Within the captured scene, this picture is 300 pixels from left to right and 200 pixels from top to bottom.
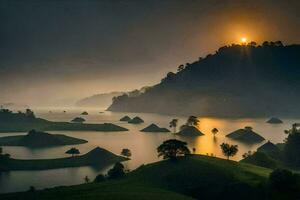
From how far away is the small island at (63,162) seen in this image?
148250mm

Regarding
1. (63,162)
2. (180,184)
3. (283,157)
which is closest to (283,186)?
(180,184)

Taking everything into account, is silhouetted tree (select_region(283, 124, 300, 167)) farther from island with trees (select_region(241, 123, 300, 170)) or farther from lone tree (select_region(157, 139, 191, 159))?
lone tree (select_region(157, 139, 191, 159))

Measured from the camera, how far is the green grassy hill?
87.7 m

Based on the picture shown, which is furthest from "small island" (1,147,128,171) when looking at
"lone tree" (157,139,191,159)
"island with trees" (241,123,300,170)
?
"island with trees" (241,123,300,170)

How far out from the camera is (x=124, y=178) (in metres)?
111

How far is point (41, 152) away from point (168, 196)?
396 feet

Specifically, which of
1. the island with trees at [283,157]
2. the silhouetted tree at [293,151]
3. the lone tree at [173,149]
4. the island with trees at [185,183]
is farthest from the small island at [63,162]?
the silhouetted tree at [293,151]

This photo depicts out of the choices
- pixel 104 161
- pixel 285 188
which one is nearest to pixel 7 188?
pixel 104 161

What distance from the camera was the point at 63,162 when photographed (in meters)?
154

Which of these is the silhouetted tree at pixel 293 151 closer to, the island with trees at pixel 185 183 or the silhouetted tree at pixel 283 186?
the island with trees at pixel 185 183

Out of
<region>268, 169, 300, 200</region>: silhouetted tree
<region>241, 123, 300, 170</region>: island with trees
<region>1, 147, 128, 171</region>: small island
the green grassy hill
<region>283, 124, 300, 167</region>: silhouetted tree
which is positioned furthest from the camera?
<region>1, 147, 128, 171</region>: small island

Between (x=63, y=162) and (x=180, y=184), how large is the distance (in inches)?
2796

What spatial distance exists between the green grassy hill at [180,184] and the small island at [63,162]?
46234 millimetres

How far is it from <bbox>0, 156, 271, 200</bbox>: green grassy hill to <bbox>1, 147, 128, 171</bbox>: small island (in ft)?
152
